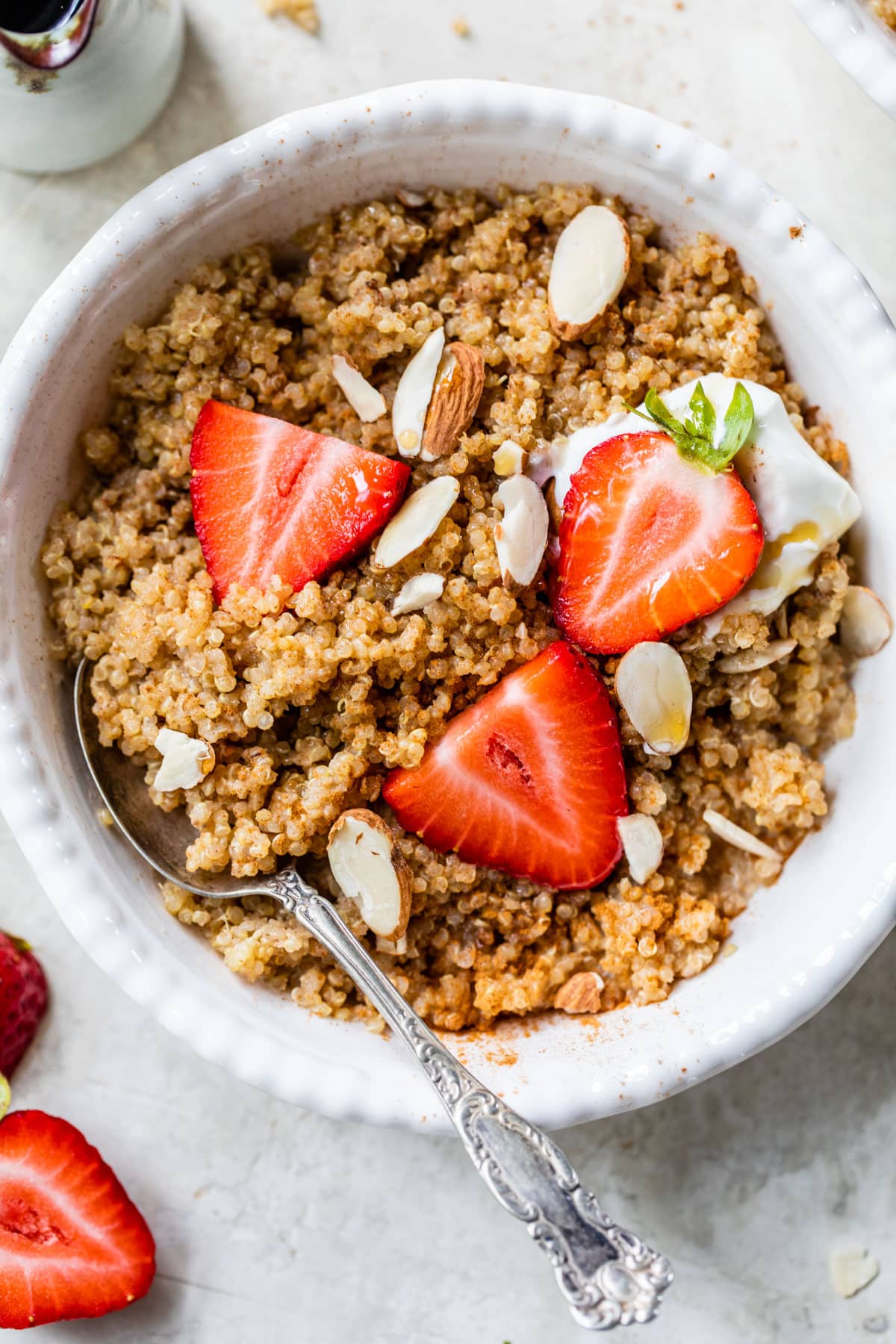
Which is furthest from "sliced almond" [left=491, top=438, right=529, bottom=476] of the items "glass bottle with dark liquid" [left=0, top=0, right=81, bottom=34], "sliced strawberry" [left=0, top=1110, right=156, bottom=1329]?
"sliced strawberry" [left=0, top=1110, right=156, bottom=1329]

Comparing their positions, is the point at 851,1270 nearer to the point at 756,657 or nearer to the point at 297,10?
the point at 756,657

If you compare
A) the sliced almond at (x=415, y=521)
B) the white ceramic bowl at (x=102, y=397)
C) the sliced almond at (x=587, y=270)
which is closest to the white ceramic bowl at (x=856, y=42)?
the white ceramic bowl at (x=102, y=397)

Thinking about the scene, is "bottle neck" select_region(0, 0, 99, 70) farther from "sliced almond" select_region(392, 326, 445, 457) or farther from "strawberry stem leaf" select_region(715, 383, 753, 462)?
"strawberry stem leaf" select_region(715, 383, 753, 462)

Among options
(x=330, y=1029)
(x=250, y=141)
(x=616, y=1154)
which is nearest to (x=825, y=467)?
(x=250, y=141)

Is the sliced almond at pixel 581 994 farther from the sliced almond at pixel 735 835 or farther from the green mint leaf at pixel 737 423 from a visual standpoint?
the green mint leaf at pixel 737 423

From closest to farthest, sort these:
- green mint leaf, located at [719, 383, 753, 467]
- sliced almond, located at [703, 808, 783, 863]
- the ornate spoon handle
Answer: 1. the ornate spoon handle
2. green mint leaf, located at [719, 383, 753, 467]
3. sliced almond, located at [703, 808, 783, 863]

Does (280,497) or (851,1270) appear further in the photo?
(851,1270)

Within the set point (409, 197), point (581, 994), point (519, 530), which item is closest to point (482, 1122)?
point (581, 994)
